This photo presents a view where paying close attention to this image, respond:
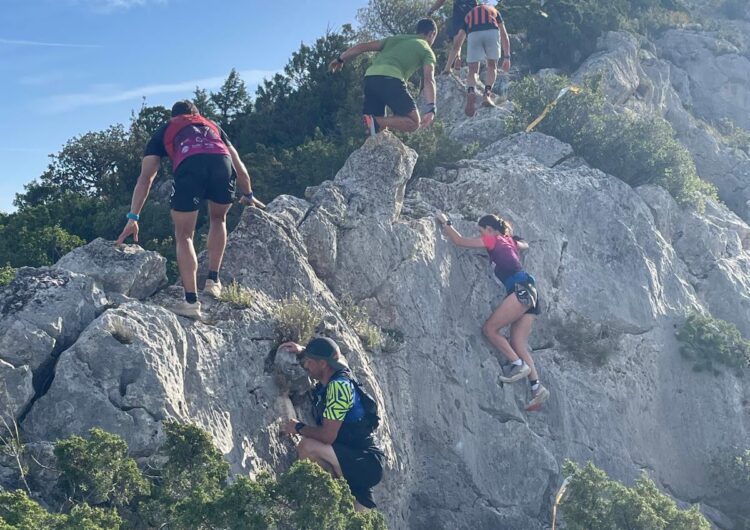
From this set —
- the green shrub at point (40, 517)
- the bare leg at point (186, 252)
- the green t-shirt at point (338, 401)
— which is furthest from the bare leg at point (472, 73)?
the green shrub at point (40, 517)

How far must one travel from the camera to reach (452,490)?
9820mm

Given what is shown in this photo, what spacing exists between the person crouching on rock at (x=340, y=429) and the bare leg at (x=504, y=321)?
3313 millimetres

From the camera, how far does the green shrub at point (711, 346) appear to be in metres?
13.0

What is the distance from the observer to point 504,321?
35.6 ft

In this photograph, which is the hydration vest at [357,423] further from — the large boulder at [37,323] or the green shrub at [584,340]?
the green shrub at [584,340]

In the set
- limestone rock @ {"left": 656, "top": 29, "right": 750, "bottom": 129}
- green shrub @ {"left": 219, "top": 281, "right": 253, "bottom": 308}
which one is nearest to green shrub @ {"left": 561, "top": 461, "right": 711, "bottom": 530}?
green shrub @ {"left": 219, "top": 281, "right": 253, "bottom": 308}

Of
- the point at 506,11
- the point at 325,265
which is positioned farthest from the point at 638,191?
the point at 506,11

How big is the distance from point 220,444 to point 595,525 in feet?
11.8

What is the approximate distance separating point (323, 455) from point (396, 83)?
6.09m

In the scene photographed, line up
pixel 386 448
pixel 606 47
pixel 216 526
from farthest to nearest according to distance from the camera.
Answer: pixel 606 47
pixel 386 448
pixel 216 526

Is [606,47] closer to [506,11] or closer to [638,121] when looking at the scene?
[506,11]

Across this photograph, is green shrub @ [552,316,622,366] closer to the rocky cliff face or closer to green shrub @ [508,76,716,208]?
the rocky cliff face

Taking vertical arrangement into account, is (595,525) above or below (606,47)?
below

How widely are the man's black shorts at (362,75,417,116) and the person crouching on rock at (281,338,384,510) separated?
502 centimetres
